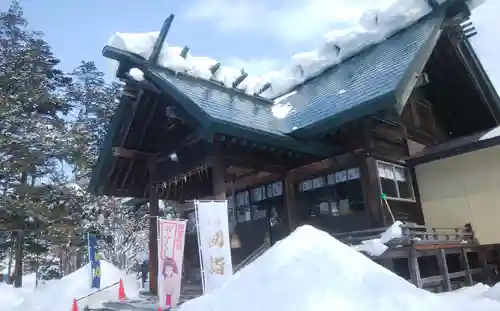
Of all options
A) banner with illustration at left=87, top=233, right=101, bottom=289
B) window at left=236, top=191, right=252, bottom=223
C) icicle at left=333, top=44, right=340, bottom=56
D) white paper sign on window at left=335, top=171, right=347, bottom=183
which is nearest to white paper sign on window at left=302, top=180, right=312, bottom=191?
white paper sign on window at left=335, top=171, right=347, bottom=183

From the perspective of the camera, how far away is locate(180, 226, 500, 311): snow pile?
5.04 m

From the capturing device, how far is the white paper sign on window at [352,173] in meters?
10.0

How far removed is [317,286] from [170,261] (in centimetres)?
382

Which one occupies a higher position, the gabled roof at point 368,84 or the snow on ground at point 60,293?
the gabled roof at point 368,84

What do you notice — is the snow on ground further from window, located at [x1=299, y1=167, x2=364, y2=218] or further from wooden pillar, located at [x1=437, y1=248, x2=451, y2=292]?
wooden pillar, located at [x1=437, y1=248, x2=451, y2=292]

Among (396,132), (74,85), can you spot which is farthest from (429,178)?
(74,85)

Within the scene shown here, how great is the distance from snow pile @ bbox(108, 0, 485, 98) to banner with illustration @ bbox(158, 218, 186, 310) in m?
4.06

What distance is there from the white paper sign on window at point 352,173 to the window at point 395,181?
54 centimetres

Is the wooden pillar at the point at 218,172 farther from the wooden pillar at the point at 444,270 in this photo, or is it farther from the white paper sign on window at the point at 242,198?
the wooden pillar at the point at 444,270

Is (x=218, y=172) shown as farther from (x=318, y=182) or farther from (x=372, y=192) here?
(x=372, y=192)

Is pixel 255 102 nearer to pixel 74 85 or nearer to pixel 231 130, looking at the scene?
pixel 231 130

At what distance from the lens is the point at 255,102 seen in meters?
12.0

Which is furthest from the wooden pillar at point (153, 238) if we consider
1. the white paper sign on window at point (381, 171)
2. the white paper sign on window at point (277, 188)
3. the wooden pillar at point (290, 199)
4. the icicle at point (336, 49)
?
the icicle at point (336, 49)

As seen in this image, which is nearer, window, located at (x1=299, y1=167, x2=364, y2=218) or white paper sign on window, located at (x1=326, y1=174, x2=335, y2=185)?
window, located at (x1=299, y1=167, x2=364, y2=218)
